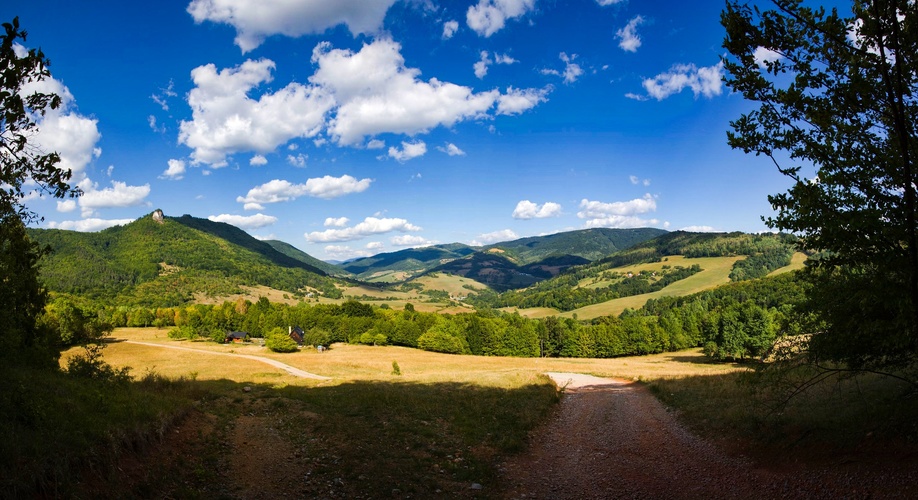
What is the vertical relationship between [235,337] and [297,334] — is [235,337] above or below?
below

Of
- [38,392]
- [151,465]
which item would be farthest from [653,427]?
[38,392]

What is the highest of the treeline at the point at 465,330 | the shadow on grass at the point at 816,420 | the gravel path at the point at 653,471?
the shadow on grass at the point at 816,420

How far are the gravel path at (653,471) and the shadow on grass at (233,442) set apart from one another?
4.55 feet

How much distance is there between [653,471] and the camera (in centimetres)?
1322

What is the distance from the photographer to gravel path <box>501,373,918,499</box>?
9461mm

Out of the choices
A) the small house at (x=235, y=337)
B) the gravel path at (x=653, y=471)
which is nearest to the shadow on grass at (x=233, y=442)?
the gravel path at (x=653, y=471)

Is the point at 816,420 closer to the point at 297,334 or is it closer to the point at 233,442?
the point at 233,442

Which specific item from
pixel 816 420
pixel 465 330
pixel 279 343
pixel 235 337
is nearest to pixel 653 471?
pixel 816 420

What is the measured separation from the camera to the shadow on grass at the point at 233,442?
9047mm

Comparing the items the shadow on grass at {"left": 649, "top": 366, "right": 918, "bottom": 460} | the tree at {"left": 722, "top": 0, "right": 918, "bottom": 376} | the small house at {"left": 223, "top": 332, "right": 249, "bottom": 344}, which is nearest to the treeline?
the small house at {"left": 223, "top": 332, "right": 249, "bottom": 344}

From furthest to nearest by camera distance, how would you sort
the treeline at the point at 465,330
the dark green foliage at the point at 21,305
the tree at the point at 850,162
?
the treeline at the point at 465,330, the dark green foliage at the point at 21,305, the tree at the point at 850,162

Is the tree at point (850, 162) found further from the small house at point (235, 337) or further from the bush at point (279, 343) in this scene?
the small house at point (235, 337)

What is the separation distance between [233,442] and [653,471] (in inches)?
571

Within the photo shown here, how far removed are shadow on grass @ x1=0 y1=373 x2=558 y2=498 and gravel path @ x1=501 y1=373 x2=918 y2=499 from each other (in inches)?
54.6
